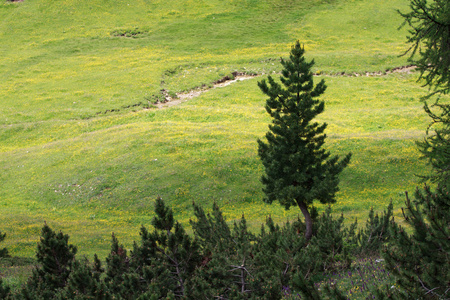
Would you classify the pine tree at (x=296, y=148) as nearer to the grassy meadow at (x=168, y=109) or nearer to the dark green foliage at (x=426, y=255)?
the grassy meadow at (x=168, y=109)

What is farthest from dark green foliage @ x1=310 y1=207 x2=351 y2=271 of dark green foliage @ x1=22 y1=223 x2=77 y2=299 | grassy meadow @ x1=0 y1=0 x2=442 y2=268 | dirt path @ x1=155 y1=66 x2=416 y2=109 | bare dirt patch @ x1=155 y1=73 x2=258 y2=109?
dirt path @ x1=155 y1=66 x2=416 y2=109

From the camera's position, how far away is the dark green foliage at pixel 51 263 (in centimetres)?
1309

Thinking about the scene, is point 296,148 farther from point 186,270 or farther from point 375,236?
point 186,270

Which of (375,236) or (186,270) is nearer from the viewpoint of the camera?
(186,270)

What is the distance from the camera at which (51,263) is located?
541 inches

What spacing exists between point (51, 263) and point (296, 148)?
13141mm

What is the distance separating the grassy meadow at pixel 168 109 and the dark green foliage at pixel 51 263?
10100 millimetres

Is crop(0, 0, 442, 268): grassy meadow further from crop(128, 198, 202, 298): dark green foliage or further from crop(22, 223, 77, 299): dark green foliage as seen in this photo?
crop(128, 198, 202, 298): dark green foliage

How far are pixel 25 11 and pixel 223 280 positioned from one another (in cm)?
10424

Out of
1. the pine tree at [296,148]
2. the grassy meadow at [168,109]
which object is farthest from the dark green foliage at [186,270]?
the grassy meadow at [168,109]

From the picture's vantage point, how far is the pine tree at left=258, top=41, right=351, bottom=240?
776 inches

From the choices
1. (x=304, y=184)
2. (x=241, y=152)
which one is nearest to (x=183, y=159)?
(x=241, y=152)

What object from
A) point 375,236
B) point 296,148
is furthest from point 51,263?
point 296,148

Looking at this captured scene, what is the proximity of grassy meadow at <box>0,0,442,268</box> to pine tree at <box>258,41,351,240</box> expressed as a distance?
28.9 ft
